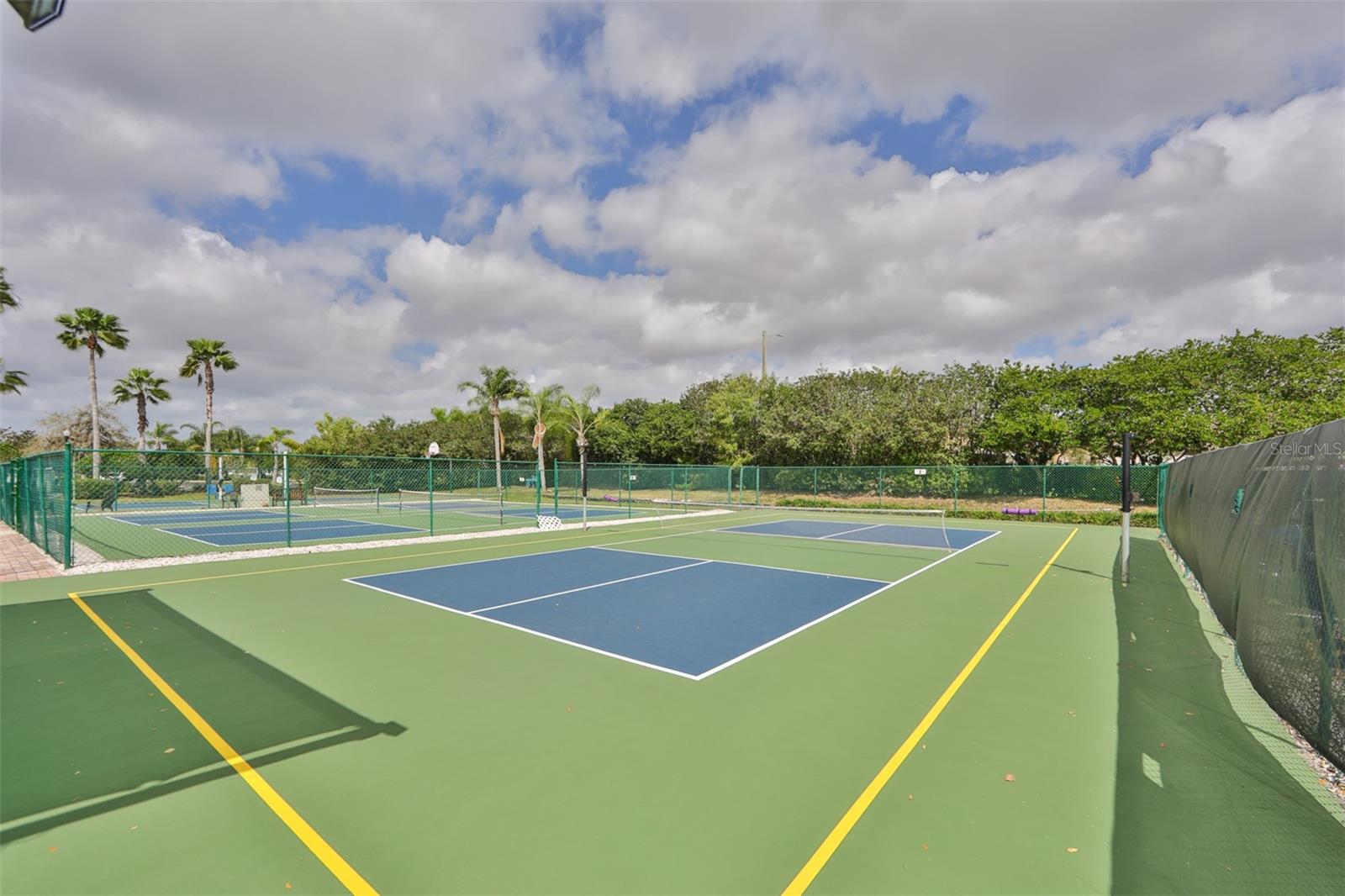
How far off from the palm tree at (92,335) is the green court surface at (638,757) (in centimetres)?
3728

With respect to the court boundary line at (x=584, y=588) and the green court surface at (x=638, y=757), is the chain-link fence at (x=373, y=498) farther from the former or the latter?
the green court surface at (x=638, y=757)

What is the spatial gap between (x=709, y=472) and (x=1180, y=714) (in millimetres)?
30029

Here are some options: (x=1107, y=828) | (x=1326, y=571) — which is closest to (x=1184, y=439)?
(x=1326, y=571)

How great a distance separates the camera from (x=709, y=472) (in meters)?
34.9

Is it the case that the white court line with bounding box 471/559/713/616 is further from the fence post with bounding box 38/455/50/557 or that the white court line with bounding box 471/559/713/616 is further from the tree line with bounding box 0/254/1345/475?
the tree line with bounding box 0/254/1345/475

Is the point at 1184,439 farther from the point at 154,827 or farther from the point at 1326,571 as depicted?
the point at 154,827

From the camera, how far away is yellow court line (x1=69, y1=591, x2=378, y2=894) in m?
2.89

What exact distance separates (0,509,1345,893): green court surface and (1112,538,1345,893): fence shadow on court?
0.07ft

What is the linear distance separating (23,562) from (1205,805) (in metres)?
18.4

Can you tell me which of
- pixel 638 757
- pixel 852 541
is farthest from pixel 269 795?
pixel 852 541

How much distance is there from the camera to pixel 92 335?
3441 cm

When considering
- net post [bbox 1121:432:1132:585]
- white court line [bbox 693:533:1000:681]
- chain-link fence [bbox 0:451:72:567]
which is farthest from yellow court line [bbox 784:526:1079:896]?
chain-link fence [bbox 0:451:72:567]

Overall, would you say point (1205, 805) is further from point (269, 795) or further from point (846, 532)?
point (846, 532)

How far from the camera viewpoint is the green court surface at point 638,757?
2979 millimetres
